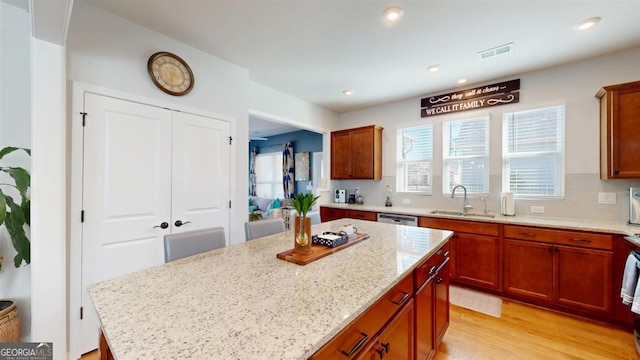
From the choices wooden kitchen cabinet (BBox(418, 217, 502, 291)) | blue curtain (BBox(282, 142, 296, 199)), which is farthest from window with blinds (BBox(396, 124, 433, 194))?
blue curtain (BBox(282, 142, 296, 199))

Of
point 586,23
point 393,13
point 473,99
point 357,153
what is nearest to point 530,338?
point 586,23

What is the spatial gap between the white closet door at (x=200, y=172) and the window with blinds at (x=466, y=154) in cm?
310

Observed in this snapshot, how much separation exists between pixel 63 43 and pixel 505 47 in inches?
149

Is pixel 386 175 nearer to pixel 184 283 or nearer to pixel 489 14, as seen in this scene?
pixel 489 14

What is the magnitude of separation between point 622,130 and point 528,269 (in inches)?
63.2

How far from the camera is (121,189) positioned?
215cm

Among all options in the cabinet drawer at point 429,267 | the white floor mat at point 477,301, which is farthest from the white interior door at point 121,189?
the white floor mat at point 477,301

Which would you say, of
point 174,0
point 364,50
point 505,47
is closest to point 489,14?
point 505,47

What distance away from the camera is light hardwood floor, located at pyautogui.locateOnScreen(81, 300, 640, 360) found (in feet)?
6.42

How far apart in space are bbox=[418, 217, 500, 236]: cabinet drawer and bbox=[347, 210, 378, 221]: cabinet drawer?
0.69 metres

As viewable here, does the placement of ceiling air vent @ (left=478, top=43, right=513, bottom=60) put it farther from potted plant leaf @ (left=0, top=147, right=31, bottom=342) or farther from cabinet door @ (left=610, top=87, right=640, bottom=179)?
potted plant leaf @ (left=0, top=147, right=31, bottom=342)

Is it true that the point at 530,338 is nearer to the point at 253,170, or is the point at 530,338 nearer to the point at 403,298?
the point at 403,298

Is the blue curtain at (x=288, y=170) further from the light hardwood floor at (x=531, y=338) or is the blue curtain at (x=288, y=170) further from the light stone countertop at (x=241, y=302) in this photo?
the light stone countertop at (x=241, y=302)

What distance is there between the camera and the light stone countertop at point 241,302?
70cm
